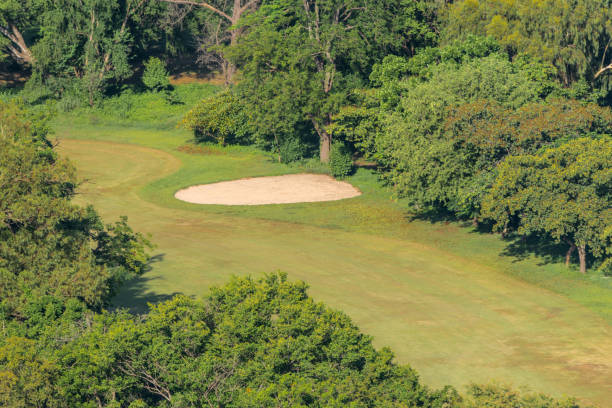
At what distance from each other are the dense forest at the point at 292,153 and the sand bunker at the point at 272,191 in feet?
10.2

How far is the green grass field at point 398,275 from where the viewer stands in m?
40.9

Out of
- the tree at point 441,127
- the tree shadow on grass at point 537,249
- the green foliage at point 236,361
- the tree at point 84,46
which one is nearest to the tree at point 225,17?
the tree at point 84,46

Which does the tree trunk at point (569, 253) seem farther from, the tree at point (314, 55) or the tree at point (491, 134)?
the tree at point (314, 55)

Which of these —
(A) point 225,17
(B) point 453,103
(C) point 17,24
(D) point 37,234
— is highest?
(A) point 225,17

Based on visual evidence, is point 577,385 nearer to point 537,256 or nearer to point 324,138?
point 537,256

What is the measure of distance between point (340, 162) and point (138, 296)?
33.9m

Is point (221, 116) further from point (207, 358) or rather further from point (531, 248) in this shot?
point (207, 358)

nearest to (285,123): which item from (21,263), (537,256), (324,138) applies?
(324,138)

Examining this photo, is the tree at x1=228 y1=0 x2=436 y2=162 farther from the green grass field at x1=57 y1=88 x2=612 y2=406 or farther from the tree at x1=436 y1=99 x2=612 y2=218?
the tree at x1=436 y1=99 x2=612 y2=218

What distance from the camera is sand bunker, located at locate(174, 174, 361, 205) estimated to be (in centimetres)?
7275

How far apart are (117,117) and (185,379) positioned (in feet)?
263

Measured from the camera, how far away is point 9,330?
32188mm

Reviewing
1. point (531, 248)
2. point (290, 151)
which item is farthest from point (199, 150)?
point (531, 248)

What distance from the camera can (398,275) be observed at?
176 ft
